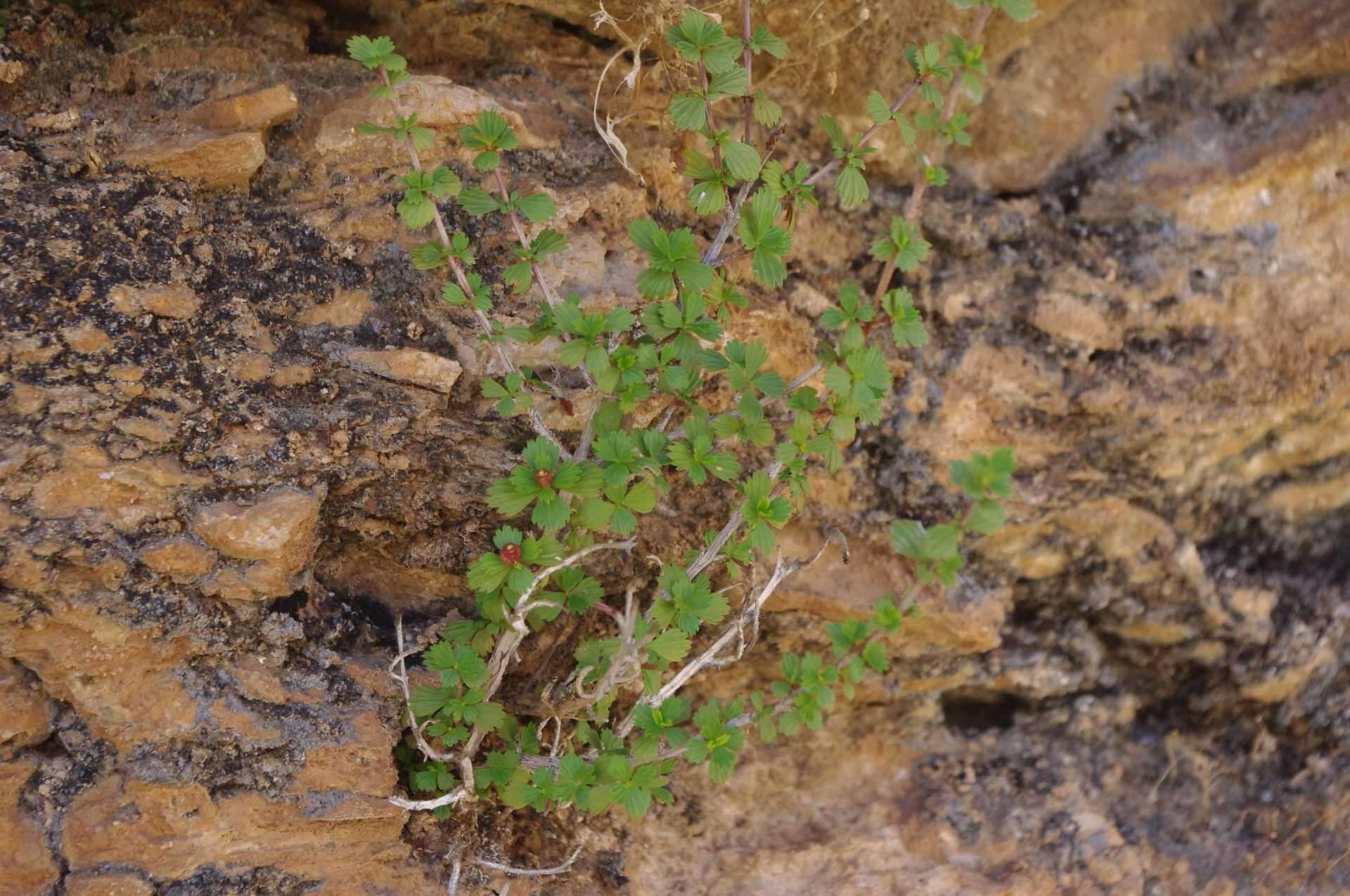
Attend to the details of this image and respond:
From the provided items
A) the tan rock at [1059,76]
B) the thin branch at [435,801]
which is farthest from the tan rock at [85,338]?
the tan rock at [1059,76]

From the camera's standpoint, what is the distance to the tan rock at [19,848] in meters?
2.01

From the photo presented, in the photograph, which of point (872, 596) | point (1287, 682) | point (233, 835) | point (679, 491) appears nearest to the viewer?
point (233, 835)

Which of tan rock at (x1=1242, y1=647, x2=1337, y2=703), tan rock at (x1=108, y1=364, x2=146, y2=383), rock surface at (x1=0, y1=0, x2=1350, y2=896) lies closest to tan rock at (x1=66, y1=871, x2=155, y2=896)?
rock surface at (x1=0, y1=0, x2=1350, y2=896)

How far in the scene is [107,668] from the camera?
6.81 feet

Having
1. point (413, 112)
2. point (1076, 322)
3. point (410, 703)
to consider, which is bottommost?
point (410, 703)

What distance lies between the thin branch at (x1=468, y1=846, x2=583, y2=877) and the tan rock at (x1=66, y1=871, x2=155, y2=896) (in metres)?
0.67

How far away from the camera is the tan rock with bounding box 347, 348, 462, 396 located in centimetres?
228

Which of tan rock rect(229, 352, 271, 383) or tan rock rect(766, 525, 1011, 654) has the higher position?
tan rock rect(229, 352, 271, 383)

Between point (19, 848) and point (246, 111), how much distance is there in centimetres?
163

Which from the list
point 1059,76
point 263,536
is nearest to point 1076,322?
point 1059,76

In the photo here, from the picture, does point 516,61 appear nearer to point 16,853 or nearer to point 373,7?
point 373,7

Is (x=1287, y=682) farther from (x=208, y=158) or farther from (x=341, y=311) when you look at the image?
(x=208, y=158)

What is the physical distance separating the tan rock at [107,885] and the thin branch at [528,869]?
672 millimetres

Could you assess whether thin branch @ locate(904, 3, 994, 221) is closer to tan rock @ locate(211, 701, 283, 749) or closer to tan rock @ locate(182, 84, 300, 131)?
tan rock @ locate(182, 84, 300, 131)
